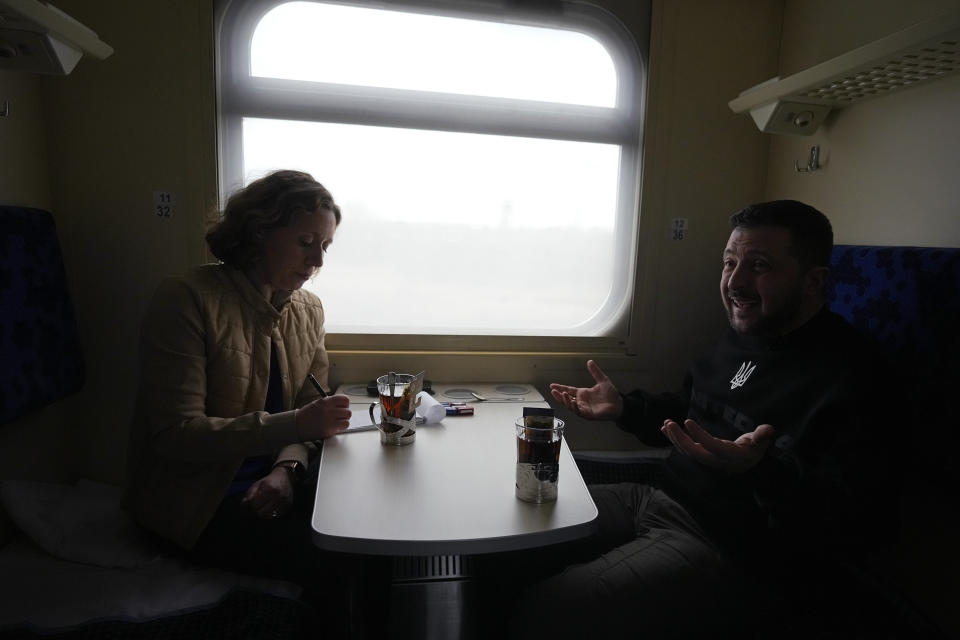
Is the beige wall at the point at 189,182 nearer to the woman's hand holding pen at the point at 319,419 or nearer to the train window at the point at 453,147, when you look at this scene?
the train window at the point at 453,147

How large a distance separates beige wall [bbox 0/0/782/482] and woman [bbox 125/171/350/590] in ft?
2.02

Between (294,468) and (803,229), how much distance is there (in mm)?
1566

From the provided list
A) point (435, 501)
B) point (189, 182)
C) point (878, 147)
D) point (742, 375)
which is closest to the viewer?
point (435, 501)

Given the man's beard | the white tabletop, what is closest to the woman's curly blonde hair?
the white tabletop

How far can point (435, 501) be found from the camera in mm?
1212

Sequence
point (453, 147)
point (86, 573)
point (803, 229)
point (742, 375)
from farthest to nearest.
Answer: point (453, 147), point (742, 375), point (803, 229), point (86, 573)

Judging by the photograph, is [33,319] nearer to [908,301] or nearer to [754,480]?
[754,480]

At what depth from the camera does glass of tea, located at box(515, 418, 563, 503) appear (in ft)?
4.00

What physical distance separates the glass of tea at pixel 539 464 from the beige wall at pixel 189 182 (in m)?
1.07

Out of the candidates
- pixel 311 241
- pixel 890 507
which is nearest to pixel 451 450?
pixel 311 241

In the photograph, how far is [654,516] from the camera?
162cm

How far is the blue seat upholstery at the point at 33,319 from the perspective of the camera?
155cm

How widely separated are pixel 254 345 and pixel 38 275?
748 mm

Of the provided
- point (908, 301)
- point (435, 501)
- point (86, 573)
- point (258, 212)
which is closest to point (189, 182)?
point (258, 212)
